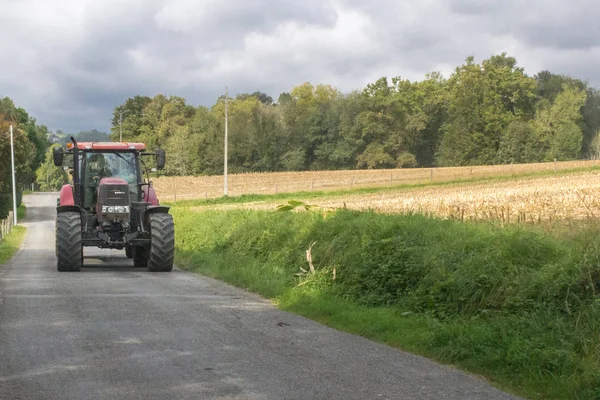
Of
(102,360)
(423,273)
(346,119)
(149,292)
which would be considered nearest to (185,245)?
(149,292)

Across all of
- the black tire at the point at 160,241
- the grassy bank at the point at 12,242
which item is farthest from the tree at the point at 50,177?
the black tire at the point at 160,241

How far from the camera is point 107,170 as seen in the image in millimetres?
19812

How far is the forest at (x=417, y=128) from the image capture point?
283ft

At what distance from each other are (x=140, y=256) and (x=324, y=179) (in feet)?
176

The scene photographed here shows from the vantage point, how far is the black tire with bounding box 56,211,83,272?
17.9 meters

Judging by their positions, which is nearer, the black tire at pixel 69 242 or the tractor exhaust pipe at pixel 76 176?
the black tire at pixel 69 242

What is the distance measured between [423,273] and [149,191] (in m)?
10.5

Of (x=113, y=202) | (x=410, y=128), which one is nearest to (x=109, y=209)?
(x=113, y=202)

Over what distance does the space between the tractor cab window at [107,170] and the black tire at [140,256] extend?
164cm

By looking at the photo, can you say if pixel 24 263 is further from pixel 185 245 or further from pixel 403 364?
pixel 403 364

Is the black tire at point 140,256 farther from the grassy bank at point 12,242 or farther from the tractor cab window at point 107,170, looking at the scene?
the grassy bank at point 12,242

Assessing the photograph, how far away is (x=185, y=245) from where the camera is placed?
24.9 m

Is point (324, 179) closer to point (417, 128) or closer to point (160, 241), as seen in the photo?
point (417, 128)

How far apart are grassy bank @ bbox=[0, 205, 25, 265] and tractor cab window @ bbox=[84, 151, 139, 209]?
5137mm
